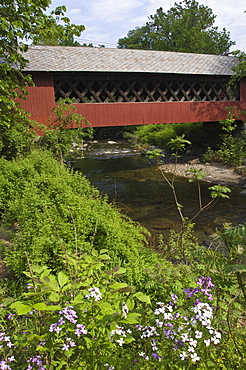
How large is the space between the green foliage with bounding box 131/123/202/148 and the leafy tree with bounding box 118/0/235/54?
13.6 metres

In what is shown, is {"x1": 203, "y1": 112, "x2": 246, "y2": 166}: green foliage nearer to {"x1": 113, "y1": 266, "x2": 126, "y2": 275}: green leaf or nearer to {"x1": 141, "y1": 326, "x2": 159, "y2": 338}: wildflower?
{"x1": 113, "y1": 266, "x2": 126, "y2": 275}: green leaf

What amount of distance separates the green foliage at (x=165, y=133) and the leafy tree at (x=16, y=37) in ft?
34.1

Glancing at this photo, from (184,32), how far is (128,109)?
24.6 meters

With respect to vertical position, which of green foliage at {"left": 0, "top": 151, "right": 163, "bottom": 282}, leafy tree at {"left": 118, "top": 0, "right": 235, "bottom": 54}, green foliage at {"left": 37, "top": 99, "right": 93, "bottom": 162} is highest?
leafy tree at {"left": 118, "top": 0, "right": 235, "bottom": 54}

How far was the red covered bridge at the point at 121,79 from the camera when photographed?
36.4ft

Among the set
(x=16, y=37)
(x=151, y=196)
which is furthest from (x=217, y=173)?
(x=16, y=37)

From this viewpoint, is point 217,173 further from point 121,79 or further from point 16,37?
point 16,37

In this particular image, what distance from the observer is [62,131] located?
1040cm

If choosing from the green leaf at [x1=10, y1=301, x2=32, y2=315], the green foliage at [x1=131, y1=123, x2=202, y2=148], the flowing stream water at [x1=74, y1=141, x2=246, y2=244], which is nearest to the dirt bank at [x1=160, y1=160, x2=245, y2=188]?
the flowing stream water at [x1=74, y1=141, x2=246, y2=244]

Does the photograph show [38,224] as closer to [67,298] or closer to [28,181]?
[67,298]

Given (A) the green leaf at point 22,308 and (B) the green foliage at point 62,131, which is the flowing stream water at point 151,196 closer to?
(B) the green foliage at point 62,131

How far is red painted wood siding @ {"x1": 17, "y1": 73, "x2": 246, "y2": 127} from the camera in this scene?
36.2 feet

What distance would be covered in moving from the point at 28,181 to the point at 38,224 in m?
2.53

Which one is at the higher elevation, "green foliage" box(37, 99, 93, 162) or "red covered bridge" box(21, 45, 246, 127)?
"red covered bridge" box(21, 45, 246, 127)
